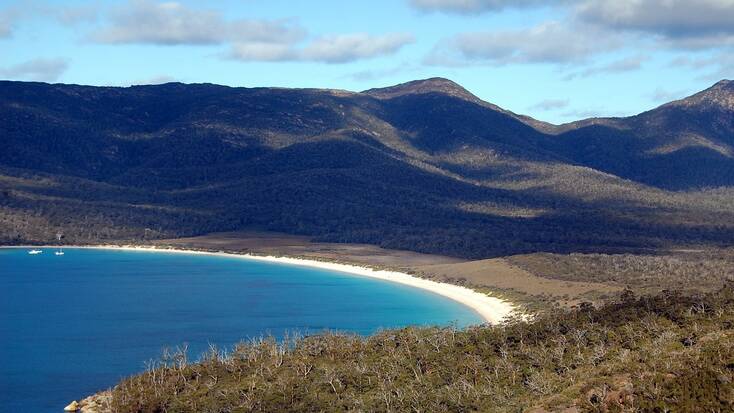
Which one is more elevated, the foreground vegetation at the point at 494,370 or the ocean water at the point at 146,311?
the foreground vegetation at the point at 494,370

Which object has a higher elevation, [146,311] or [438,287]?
[438,287]

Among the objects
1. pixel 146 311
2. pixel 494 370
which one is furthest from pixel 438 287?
pixel 494 370

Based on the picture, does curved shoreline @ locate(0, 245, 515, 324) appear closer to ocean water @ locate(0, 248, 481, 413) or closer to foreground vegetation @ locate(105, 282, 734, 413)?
ocean water @ locate(0, 248, 481, 413)

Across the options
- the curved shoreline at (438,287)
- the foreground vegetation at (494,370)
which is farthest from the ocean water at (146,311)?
the foreground vegetation at (494,370)

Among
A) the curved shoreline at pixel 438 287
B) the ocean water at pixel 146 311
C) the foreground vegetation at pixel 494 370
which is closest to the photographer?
the foreground vegetation at pixel 494 370

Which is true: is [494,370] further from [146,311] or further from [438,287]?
[438,287]

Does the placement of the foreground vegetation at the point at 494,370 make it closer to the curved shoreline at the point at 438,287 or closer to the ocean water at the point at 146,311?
the ocean water at the point at 146,311

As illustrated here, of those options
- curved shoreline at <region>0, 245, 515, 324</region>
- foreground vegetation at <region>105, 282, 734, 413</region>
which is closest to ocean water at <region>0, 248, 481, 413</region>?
curved shoreline at <region>0, 245, 515, 324</region>
